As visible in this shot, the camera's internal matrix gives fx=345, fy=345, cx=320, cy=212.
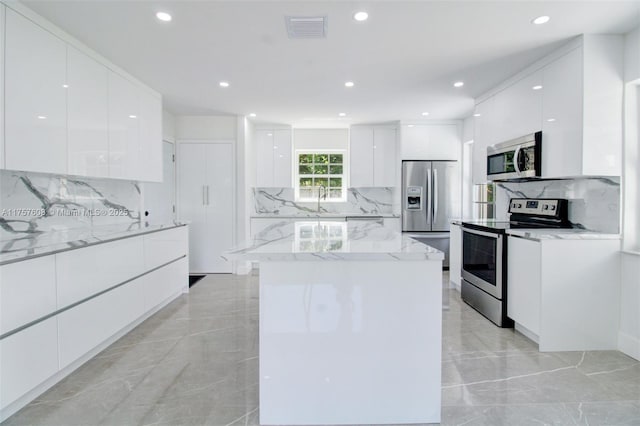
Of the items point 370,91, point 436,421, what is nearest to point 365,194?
point 370,91

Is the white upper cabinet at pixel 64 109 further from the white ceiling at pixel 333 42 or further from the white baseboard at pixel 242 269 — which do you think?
the white baseboard at pixel 242 269

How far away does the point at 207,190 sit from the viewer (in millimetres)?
5277

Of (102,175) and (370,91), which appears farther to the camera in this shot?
(370,91)

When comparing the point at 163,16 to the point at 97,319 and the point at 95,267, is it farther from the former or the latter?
the point at 97,319

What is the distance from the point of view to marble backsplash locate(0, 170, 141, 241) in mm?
2451

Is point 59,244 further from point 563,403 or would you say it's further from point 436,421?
point 563,403

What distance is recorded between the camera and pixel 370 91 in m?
3.90

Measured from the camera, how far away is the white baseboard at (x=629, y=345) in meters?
2.50

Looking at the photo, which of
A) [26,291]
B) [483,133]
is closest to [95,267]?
[26,291]

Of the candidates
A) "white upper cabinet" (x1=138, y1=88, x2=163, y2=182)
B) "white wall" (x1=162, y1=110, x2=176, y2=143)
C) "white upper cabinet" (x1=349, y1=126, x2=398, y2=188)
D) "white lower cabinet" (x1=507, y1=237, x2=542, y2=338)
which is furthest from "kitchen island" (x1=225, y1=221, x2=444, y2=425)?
"white upper cabinet" (x1=349, y1=126, x2=398, y2=188)

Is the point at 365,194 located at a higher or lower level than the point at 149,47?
lower

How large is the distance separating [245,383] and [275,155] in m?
4.13

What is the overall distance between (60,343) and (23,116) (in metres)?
1.45

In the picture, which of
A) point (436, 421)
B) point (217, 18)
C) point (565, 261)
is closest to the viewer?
point (436, 421)
